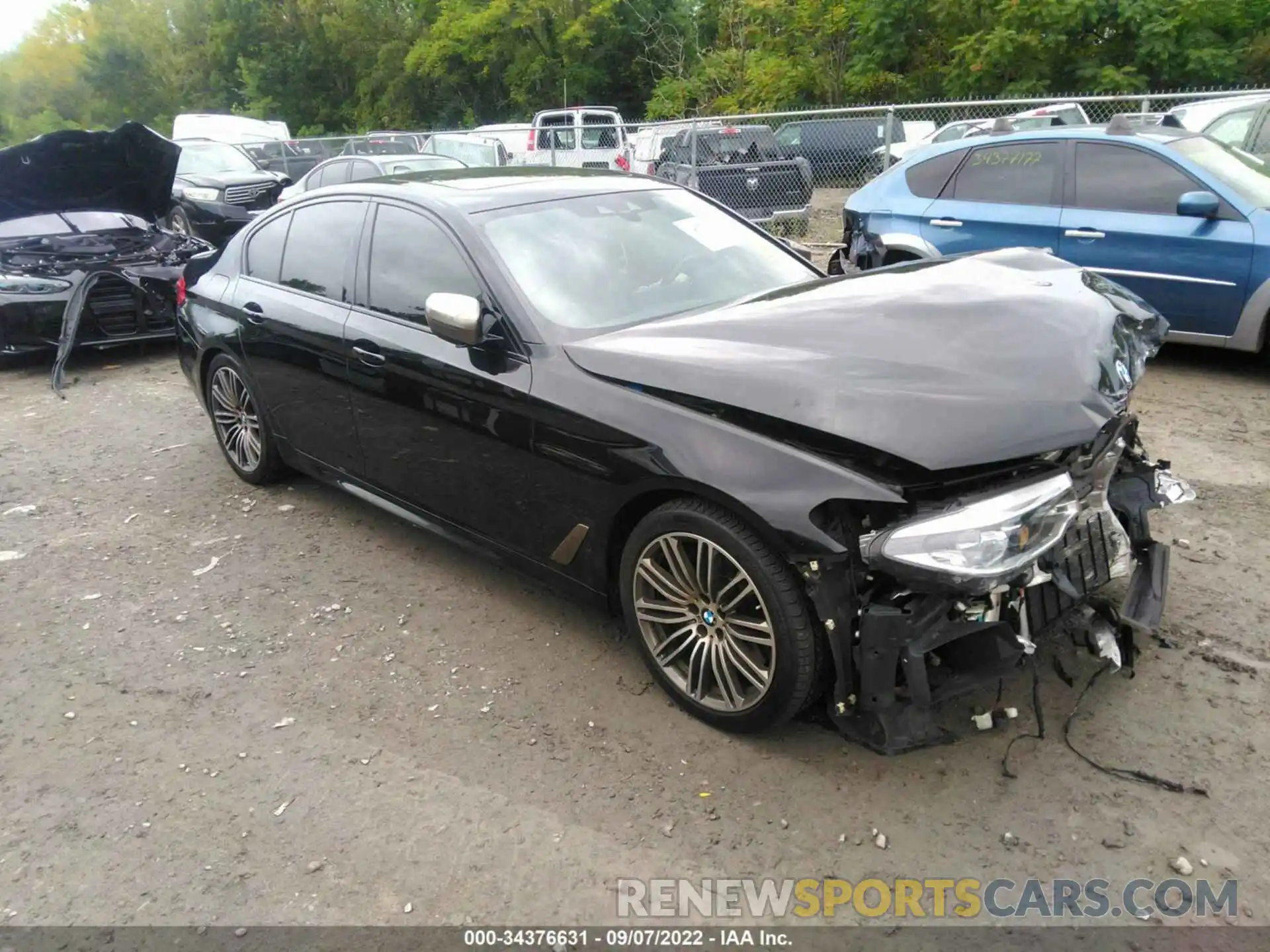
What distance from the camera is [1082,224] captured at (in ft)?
20.9

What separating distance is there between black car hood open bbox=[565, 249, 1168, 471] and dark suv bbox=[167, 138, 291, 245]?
36.8 ft

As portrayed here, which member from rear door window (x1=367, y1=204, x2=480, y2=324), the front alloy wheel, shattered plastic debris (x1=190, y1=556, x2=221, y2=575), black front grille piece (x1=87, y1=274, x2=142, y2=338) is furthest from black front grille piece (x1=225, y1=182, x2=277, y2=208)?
the front alloy wheel

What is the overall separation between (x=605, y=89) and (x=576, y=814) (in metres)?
36.3

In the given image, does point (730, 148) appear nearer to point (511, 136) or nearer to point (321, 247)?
point (511, 136)

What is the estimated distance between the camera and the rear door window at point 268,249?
4.69 meters

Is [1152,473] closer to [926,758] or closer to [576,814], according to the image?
[926,758]

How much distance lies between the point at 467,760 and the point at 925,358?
6.20 ft

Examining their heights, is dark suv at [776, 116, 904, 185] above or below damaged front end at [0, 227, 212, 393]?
above

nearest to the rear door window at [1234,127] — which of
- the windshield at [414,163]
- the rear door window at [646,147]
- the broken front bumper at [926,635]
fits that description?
Result: the rear door window at [646,147]

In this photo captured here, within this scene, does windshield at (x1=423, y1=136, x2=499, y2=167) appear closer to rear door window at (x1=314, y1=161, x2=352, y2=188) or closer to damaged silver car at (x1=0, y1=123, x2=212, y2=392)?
rear door window at (x1=314, y1=161, x2=352, y2=188)

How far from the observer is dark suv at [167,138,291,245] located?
519 inches

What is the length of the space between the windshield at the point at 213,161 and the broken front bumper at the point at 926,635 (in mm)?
14521

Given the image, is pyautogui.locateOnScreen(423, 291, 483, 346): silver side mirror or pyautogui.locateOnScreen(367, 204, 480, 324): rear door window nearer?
pyautogui.locateOnScreen(423, 291, 483, 346): silver side mirror

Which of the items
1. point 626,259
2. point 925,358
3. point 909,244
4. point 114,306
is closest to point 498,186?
point 626,259
